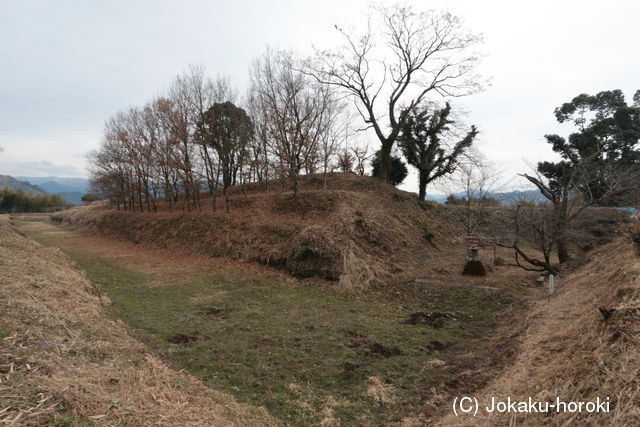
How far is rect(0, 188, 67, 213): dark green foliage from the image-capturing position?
42.2 m

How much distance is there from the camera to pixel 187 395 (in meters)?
3.16

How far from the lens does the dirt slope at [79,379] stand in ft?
6.87

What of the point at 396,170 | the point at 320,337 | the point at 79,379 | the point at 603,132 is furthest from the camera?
the point at 396,170

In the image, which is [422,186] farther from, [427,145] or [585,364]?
[585,364]

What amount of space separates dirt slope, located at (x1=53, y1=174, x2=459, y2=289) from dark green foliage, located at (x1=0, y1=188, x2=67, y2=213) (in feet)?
126

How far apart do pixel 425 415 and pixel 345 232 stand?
9056 millimetres

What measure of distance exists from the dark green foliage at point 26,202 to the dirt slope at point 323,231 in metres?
38.5

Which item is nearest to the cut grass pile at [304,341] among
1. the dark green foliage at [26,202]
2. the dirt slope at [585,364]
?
the dirt slope at [585,364]

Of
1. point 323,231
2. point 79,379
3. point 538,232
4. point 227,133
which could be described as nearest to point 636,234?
point 538,232

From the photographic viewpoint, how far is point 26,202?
4512 centimetres

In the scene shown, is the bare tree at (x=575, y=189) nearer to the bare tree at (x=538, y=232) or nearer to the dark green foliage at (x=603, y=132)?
the bare tree at (x=538, y=232)

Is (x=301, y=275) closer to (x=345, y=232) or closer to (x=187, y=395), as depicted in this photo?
(x=345, y=232)

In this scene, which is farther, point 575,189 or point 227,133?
point 227,133

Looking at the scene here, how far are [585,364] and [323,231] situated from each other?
32.1ft
